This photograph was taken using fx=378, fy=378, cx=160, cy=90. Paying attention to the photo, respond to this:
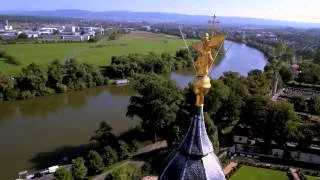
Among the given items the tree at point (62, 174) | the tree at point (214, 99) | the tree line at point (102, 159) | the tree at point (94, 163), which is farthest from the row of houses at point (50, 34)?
the tree at point (62, 174)

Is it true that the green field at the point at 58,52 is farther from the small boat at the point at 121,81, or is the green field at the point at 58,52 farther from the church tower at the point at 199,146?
the church tower at the point at 199,146

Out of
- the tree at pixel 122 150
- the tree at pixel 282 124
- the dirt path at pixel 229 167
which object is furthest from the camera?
the tree at pixel 282 124

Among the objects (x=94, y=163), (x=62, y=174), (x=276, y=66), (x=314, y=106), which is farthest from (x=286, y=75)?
(x=62, y=174)

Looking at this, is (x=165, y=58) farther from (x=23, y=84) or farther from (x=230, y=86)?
(x=230, y=86)

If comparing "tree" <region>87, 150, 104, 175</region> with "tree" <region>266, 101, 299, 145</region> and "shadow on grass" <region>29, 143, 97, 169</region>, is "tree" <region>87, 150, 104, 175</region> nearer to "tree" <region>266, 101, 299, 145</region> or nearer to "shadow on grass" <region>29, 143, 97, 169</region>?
"shadow on grass" <region>29, 143, 97, 169</region>

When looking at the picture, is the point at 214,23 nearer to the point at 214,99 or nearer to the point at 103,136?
the point at 103,136
